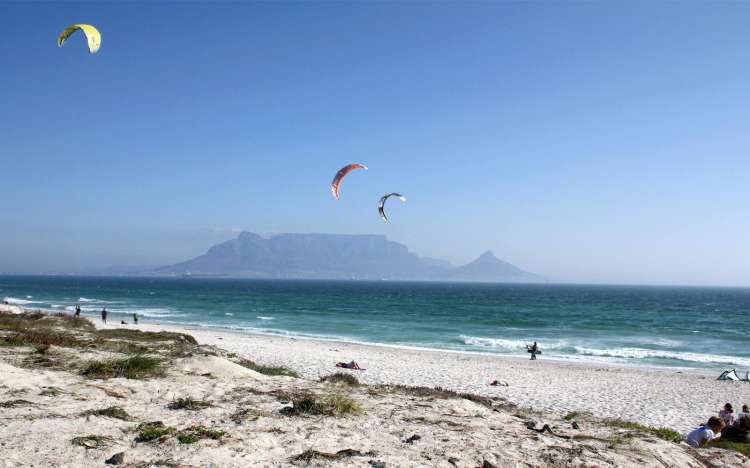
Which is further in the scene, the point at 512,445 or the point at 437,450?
the point at 512,445

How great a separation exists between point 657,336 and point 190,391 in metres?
46.5

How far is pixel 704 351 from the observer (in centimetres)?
3731

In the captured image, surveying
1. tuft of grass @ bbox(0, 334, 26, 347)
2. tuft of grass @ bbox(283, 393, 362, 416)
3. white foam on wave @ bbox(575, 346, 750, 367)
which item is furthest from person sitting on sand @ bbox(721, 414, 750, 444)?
white foam on wave @ bbox(575, 346, 750, 367)

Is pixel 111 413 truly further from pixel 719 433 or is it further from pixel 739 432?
pixel 739 432

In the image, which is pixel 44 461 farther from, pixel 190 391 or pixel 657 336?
pixel 657 336

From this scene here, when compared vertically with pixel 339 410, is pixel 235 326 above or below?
below

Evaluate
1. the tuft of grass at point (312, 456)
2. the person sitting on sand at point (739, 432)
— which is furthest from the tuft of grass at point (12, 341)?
the person sitting on sand at point (739, 432)

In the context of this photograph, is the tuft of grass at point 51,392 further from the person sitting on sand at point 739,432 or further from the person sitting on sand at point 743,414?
the person sitting on sand at point 743,414

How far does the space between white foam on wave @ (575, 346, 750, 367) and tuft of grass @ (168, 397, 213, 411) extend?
3163cm

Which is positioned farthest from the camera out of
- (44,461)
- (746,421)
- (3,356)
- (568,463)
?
(3,356)

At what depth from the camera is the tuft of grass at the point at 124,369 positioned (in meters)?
9.83

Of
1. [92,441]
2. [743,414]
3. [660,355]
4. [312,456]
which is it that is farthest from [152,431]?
[660,355]

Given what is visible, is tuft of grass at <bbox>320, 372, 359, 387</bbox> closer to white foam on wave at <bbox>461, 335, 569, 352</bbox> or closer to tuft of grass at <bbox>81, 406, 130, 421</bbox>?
tuft of grass at <bbox>81, 406, 130, 421</bbox>

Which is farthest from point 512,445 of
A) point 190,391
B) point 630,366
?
point 630,366
